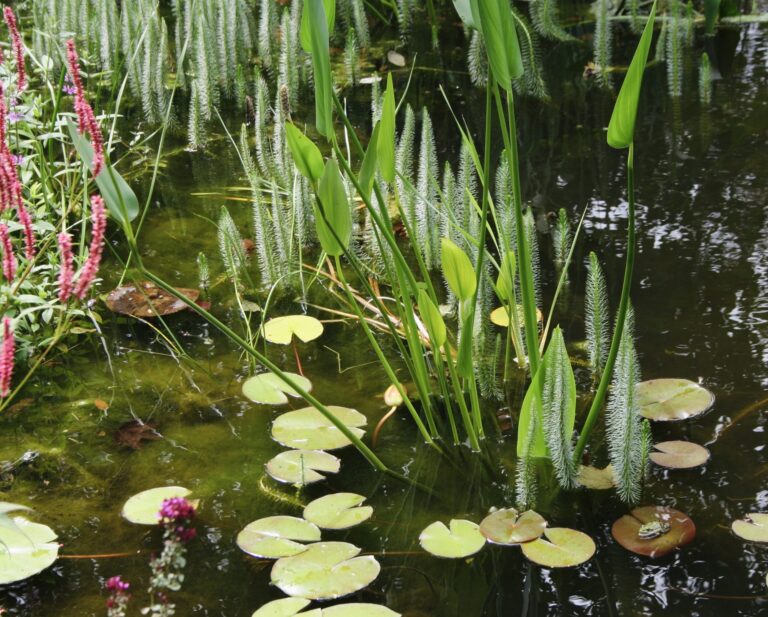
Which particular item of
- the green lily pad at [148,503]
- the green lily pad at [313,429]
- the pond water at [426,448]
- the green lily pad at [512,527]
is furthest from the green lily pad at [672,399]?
the green lily pad at [148,503]

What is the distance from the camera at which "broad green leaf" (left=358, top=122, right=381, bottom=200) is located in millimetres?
1462

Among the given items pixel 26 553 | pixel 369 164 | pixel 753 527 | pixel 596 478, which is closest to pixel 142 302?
pixel 26 553

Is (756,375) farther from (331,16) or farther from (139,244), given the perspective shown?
(139,244)

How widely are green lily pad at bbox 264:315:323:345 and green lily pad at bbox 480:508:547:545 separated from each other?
732mm

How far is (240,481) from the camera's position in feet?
5.51

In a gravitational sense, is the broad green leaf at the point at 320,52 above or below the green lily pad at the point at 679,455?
above

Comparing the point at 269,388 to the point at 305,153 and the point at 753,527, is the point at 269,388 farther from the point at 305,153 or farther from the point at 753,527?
the point at 753,527

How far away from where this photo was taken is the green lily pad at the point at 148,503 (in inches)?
61.0

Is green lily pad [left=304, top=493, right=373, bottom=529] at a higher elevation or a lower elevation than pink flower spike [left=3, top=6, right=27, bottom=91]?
lower

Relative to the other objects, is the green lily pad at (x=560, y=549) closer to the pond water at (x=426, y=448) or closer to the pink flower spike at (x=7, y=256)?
the pond water at (x=426, y=448)

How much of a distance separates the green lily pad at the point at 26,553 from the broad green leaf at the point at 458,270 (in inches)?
31.2

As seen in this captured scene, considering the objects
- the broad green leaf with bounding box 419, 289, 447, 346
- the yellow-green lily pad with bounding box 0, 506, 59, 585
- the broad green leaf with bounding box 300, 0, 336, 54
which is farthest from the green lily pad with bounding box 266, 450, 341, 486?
the broad green leaf with bounding box 300, 0, 336, 54

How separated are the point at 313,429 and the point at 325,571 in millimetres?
399

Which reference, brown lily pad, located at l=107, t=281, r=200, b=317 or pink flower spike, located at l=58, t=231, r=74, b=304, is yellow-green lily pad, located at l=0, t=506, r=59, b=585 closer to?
pink flower spike, located at l=58, t=231, r=74, b=304
